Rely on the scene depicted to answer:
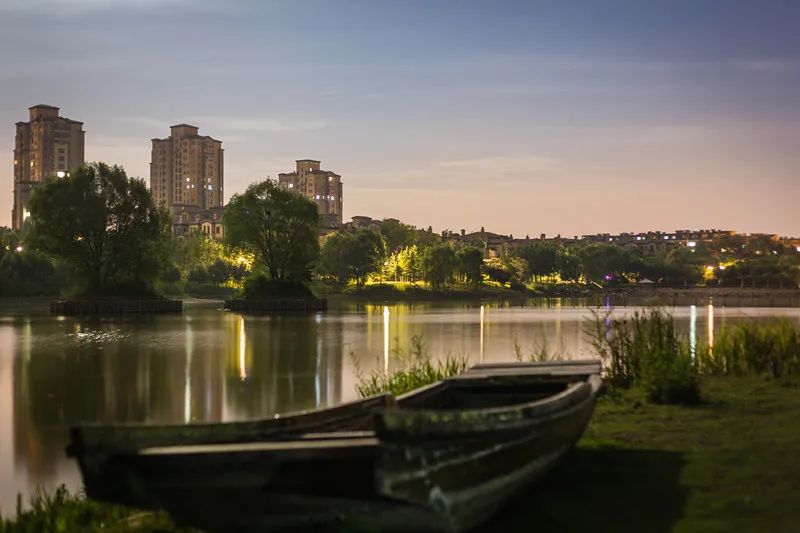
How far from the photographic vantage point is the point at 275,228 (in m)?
92.0

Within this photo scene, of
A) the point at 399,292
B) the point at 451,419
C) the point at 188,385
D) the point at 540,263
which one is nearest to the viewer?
the point at 451,419

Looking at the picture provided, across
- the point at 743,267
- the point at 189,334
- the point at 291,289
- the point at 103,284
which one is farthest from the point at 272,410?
the point at 743,267

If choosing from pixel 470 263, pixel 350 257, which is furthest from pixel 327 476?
pixel 470 263

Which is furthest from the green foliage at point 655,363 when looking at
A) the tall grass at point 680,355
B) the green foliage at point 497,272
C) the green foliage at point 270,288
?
the green foliage at point 497,272

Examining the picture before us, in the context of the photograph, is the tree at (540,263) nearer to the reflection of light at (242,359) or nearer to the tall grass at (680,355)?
the reflection of light at (242,359)

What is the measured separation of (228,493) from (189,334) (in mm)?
45515

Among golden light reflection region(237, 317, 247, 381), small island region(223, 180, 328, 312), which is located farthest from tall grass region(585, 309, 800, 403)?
small island region(223, 180, 328, 312)

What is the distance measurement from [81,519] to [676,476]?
6901 millimetres

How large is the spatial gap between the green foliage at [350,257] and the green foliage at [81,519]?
13172 cm

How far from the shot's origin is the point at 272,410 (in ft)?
67.9

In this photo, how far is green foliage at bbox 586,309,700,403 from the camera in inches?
607

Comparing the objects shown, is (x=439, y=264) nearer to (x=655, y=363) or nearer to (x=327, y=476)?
(x=655, y=363)

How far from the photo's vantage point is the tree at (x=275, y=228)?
92000 mm

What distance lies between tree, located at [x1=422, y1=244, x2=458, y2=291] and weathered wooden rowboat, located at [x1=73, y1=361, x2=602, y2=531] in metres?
137
